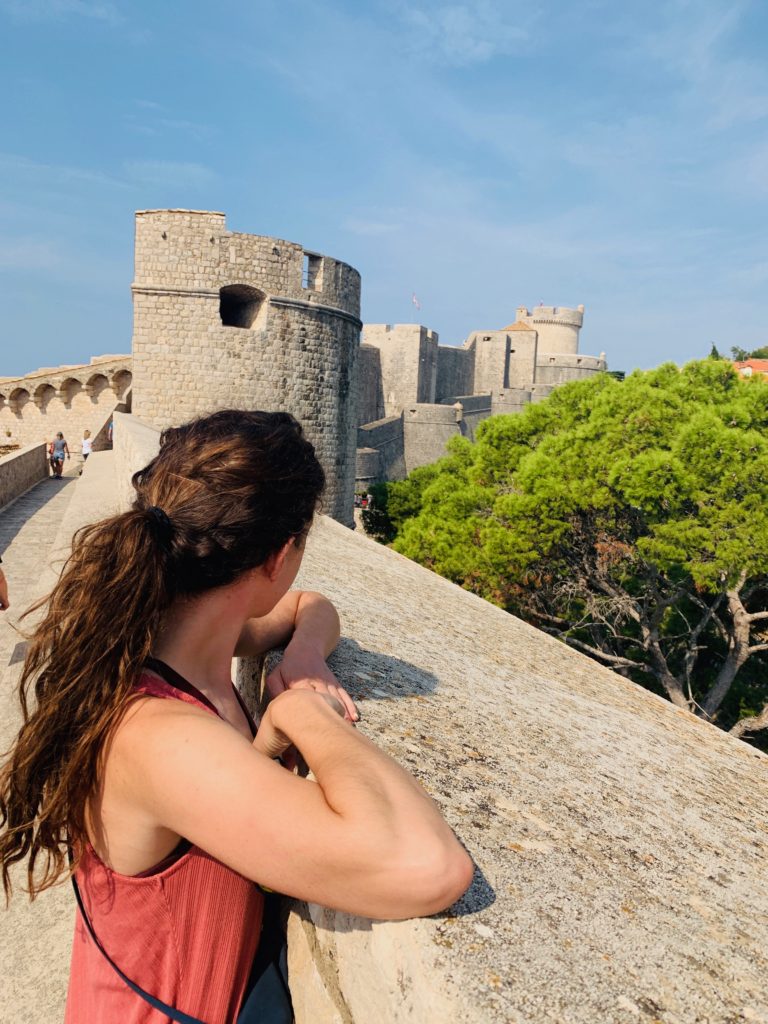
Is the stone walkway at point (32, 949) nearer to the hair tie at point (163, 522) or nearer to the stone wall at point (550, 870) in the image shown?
the hair tie at point (163, 522)

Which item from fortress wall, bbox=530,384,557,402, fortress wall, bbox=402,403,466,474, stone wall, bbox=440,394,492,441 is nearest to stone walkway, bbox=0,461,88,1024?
fortress wall, bbox=402,403,466,474

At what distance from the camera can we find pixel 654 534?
36.9 ft

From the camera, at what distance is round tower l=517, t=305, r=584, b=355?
55.8m

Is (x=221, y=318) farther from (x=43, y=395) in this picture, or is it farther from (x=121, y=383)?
(x=43, y=395)

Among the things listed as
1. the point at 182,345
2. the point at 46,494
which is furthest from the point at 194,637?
the point at 182,345

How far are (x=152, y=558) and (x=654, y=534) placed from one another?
11.0 meters

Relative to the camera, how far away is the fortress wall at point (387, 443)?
32375 millimetres

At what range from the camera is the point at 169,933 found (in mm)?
1077

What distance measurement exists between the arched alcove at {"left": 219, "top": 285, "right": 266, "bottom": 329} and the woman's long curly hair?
13729 mm

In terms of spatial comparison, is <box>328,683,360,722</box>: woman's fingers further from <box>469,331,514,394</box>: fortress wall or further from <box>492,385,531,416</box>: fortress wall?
<box>469,331,514,394</box>: fortress wall

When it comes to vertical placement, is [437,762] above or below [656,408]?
below

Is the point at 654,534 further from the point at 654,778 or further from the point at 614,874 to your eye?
the point at 614,874

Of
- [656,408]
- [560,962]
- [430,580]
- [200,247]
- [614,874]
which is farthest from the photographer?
[200,247]

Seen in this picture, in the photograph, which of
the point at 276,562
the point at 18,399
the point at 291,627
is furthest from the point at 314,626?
the point at 18,399
